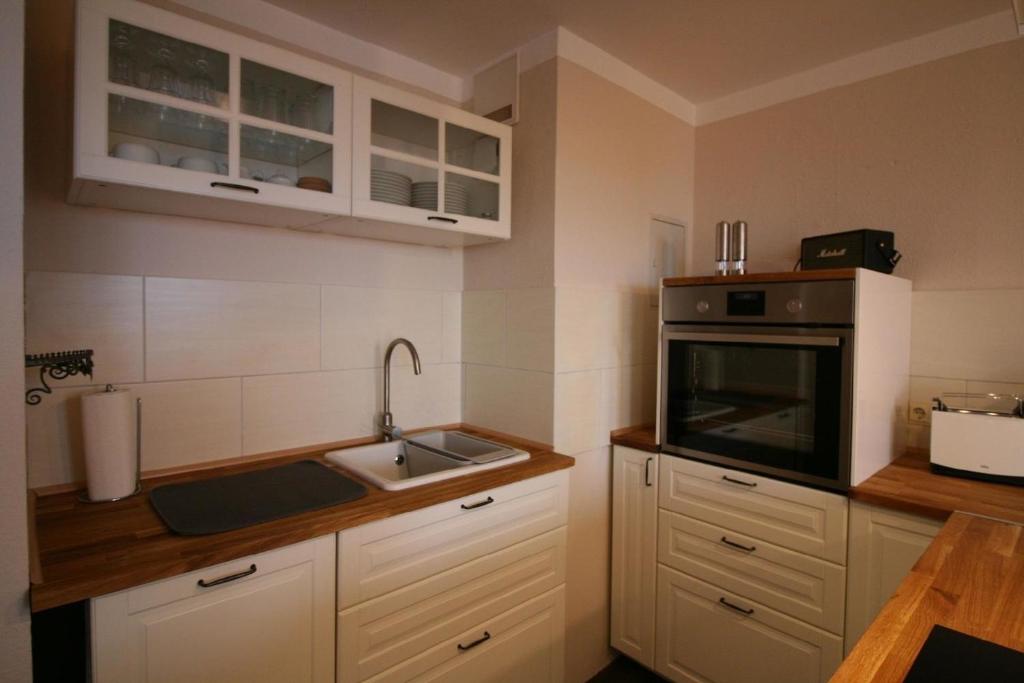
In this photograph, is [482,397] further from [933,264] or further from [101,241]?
[933,264]

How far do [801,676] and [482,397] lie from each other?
1.44 meters

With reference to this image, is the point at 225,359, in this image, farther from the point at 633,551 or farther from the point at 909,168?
the point at 909,168

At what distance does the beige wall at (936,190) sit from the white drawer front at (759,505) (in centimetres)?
66

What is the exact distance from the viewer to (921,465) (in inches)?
68.7

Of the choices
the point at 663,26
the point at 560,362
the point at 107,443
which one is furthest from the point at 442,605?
the point at 663,26

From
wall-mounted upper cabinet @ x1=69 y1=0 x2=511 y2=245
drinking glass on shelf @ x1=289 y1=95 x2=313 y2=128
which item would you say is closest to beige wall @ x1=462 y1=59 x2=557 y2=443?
wall-mounted upper cabinet @ x1=69 y1=0 x2=511 y2=245

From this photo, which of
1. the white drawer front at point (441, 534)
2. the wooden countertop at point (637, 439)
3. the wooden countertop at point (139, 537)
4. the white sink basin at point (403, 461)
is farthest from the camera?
the wooden countertop at point (637, 439)

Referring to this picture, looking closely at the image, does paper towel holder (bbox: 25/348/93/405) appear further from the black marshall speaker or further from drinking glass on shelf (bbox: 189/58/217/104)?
the black marshall speaker

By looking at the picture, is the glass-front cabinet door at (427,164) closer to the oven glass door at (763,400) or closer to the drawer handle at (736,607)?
the oven glass door at (763,400)

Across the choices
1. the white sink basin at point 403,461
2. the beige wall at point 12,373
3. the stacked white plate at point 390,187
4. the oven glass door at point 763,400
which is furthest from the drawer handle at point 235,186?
the oven glass door at point 763,400

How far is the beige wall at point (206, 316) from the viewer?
139 cm

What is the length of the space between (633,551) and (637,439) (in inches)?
17.7

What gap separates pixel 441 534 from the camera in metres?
1.49

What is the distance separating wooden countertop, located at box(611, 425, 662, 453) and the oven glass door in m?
0.06
